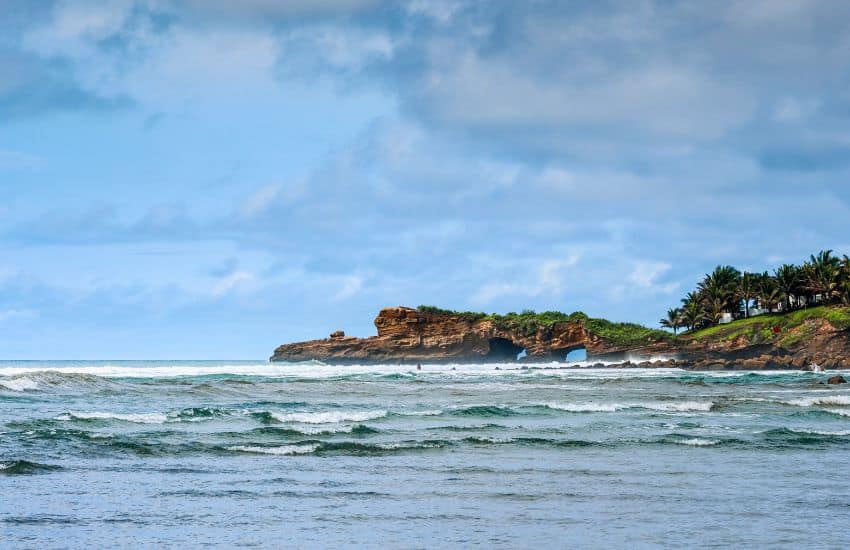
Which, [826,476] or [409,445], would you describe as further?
[409,445]

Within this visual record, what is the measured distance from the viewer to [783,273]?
100m

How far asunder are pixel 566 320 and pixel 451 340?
611 inches

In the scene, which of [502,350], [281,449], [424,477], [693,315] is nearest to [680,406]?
[281,449]

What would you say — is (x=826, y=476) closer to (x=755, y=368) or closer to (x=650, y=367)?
(x=755, y=368)

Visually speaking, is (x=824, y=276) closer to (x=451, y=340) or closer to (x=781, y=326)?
(x=781, y=326)

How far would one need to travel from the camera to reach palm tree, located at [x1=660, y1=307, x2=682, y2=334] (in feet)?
375

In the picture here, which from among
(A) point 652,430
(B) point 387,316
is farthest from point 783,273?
(A) point 652,430

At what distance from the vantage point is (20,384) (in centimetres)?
3766

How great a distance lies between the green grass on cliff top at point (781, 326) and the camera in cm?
8697

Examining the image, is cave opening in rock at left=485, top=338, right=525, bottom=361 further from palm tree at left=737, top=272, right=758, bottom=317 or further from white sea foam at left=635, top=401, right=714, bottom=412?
white sea foam at left=635, top=401, right=714, bottom=412

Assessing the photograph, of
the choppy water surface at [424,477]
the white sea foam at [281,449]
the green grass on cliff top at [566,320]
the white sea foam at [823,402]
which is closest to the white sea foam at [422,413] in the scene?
the choppy water surface at [424,477]

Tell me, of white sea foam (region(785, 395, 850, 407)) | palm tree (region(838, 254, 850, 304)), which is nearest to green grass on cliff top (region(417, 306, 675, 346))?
palm tree (region(838, 254, 850, 304))

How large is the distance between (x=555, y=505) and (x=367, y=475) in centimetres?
405

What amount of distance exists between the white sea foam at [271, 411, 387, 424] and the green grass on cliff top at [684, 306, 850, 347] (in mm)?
73799
